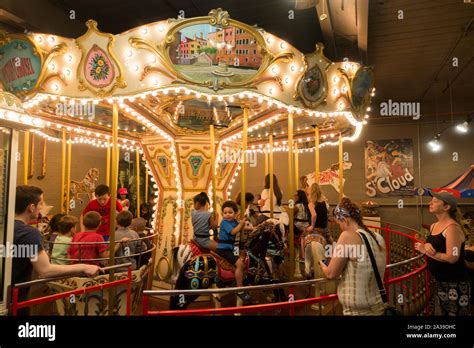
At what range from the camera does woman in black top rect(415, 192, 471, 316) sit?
2.79m

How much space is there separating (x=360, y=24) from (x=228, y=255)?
13.1 ft

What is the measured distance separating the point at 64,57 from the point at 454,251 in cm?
438

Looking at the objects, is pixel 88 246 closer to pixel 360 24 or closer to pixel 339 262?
pixel 339 262

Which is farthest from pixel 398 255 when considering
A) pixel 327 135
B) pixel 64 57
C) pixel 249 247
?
pixel 64 57

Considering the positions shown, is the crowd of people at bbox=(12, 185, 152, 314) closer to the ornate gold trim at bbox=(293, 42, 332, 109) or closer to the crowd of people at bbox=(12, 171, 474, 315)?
the crowd of people at bbox=(12, 171, 474, 315)

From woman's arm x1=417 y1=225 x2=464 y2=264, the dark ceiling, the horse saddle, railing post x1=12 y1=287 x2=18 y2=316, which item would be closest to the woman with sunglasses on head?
woman's arm x1=417 y1=225 x2=464 y2=264

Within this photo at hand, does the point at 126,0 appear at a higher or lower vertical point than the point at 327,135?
higher

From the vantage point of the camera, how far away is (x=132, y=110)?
15.8ft

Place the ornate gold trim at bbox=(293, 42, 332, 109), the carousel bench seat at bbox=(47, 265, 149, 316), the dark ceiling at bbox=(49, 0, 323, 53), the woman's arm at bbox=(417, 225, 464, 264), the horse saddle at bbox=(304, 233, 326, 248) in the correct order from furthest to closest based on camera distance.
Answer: the dark ceiling at bbox=(49, 0, 323, 53) < the horse saddle at bbox=(304, 233, 326, 248) < the ornate gold trim at bbox=(293, 42, 332, 109) < the carousel bench seat at bbox=(47, 265, 149, 316) < the woman's arm at bbox=(417, 225, 464, 264)

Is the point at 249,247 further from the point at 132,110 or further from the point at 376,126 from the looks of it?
the point at 376,126

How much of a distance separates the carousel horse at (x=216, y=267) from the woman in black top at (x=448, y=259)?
170 centimetres

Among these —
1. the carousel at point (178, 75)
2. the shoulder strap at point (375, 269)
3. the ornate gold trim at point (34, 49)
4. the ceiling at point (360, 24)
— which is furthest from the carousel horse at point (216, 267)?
the ceiling at point (360, 24)

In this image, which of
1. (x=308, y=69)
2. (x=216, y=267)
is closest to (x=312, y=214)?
(x=216, y=267)

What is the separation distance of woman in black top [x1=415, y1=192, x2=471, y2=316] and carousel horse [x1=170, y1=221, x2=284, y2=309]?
1695mm
